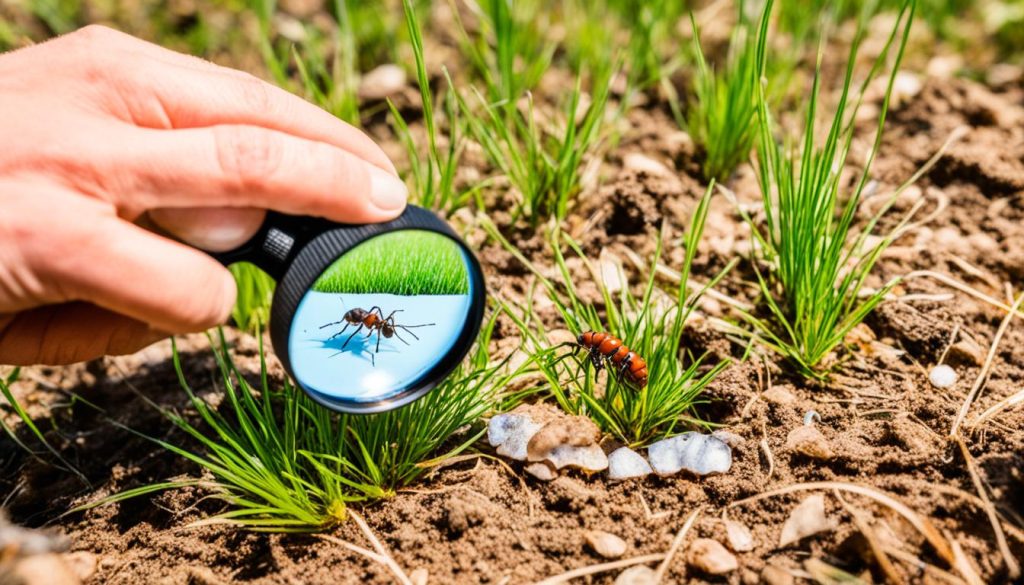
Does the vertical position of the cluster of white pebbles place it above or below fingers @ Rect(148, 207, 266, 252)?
below

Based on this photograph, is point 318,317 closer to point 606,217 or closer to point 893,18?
point 606,217

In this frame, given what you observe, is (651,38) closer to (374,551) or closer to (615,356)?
(615,356)

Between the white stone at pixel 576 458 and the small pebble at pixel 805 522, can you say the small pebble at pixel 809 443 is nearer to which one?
the small pebble at pixel 805 522

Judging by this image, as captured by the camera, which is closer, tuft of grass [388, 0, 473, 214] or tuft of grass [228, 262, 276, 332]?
tuft of grass [388, 0, 473, 214]

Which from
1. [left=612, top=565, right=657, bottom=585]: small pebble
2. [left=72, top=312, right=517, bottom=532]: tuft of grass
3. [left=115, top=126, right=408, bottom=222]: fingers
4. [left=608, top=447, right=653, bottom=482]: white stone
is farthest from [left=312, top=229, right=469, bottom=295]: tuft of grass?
[left=612, top=565, right=657, bottom=585]: small pebble

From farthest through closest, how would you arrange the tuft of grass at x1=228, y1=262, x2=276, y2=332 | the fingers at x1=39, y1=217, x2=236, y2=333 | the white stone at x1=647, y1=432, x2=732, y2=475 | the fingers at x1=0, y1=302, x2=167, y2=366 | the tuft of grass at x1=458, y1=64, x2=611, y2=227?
the tuft of grass at x1=458, y1=64, x2=611, y2=227
the tuft of grass at x1=228, y1=262, x2=276, y2=332
the white stone at x1=647, y1=432, x2=732, y2=475
the fingers at x1=0, y1=302, x2=167, y2=366
the fingers at x1=39, y1=217, x2=236, y2=333

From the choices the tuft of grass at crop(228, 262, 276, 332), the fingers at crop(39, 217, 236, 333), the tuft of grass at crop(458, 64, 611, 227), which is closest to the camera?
the fingers at crop(39, 217, 236, 333)

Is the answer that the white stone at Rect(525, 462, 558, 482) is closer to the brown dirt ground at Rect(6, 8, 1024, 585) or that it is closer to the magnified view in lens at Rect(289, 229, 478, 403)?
the brown dirt ground at Rect(6, 8, 1024, 585)
